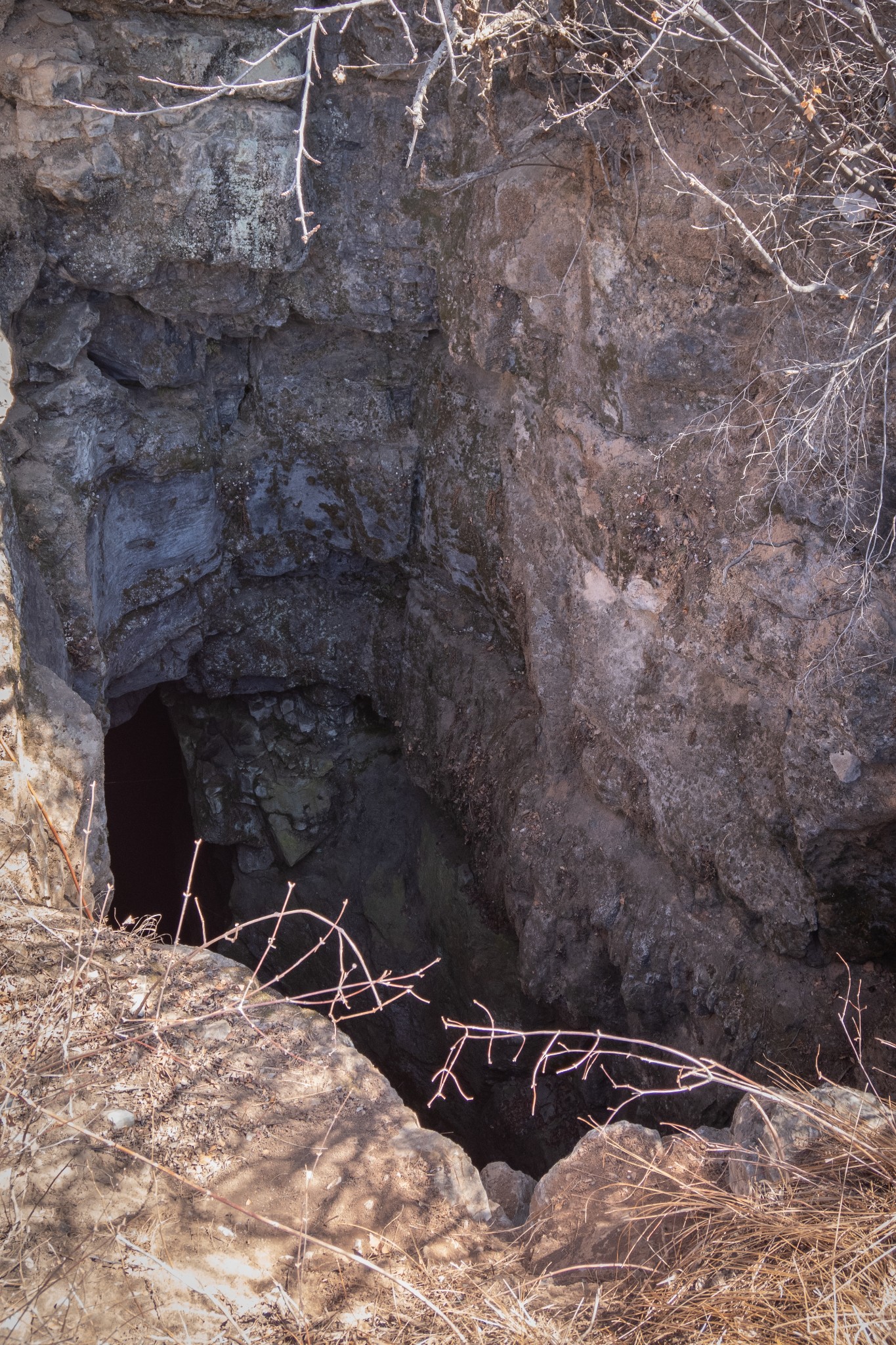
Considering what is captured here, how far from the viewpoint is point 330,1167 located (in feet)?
6.98

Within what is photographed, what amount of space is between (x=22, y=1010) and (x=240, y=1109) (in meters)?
0.56

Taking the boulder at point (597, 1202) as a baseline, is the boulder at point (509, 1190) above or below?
below

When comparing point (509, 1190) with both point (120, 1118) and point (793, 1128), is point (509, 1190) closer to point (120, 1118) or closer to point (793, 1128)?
point (793, 1128)

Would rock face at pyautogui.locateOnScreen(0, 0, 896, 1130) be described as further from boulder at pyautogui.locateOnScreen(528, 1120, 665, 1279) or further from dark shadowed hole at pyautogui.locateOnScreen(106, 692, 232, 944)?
boulder at pyautogui.locateOnScreen(528, 1120, 665, 1279)

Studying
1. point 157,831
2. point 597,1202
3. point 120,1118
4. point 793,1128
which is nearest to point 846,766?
point 793,1128

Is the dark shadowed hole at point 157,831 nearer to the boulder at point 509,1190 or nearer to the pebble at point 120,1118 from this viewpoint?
the boulder at point 509,1190

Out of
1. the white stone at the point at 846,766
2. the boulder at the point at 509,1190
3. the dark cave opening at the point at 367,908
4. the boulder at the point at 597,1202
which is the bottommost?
the dark cave opening at the point at 367,908

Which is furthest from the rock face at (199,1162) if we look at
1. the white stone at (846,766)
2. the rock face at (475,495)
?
the white stone at (846,766)

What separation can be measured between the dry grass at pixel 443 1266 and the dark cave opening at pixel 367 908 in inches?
104

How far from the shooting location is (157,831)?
7125 millimetres

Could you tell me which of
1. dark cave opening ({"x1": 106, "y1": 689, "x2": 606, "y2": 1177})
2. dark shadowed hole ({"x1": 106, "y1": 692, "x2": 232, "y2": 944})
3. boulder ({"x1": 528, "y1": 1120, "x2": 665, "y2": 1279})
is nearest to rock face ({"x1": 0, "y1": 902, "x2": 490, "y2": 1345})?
boulder ({"x1": 528, "y1": 1120, "x2": 665, "y2": 1279})

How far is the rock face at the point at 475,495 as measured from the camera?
3.35m

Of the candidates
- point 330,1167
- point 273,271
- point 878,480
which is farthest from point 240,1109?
point 273,271

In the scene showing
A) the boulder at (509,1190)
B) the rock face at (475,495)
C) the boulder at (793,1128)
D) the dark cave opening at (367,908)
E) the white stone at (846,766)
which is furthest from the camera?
the dark cave opening at (367,908)
